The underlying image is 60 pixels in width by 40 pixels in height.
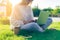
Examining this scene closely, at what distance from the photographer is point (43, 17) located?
4.55ft

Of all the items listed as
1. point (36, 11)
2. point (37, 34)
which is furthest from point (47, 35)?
point (36, 11)

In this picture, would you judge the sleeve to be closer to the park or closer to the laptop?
the park

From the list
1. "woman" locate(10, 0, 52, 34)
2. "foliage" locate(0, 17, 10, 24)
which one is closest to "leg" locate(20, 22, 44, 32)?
"woman" locate(10, 0, 52, 34)

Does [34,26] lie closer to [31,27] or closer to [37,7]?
[31,27]

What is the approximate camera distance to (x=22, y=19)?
140 centimetres

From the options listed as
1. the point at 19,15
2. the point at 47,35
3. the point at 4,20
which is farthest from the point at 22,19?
the point at 47,35

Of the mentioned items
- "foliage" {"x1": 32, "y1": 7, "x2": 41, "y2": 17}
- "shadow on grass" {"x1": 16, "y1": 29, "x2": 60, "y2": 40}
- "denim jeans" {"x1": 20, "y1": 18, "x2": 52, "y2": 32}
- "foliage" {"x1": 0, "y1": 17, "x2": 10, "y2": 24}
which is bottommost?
"shadow on grass" {"x1": 16, "y1": 29, "x2": 60, "y2": 40}

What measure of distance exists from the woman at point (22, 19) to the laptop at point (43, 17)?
0.04m

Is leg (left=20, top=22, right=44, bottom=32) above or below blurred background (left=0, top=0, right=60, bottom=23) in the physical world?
below

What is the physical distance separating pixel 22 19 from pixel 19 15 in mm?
43

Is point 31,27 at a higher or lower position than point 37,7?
lower

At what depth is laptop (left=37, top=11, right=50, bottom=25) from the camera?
1.39 meters

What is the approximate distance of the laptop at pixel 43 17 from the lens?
1.39m

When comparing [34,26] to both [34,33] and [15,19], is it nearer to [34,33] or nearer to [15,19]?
[34,33]
